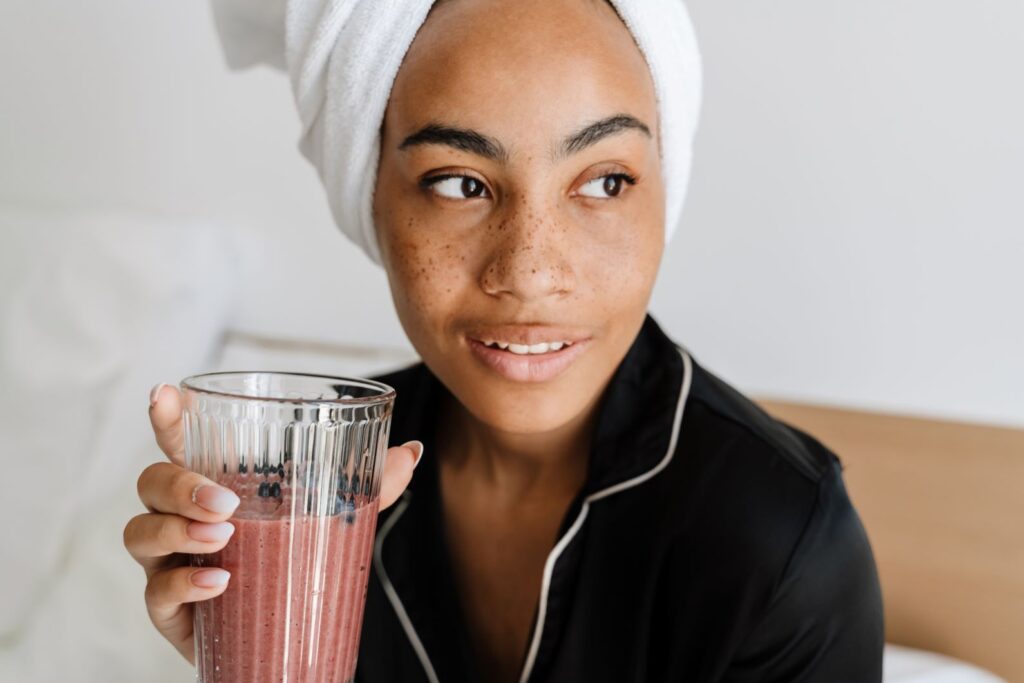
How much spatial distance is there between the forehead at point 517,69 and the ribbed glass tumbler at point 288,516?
13.9 inches

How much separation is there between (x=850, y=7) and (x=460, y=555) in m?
1.03

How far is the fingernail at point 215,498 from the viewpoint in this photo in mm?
817

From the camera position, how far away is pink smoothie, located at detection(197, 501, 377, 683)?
83cm

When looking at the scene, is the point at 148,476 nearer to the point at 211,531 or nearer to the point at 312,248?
the point at 211,531

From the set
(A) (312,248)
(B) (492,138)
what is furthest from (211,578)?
(A) (312,248)

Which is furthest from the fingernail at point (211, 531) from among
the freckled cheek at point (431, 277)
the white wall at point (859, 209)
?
the white wall at point (859, 209)

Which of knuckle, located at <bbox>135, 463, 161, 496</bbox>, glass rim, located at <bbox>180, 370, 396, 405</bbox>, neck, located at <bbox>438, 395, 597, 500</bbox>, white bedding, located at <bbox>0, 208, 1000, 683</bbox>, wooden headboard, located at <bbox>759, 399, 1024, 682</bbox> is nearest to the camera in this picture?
glass rim, located at <bbox>180, 370, 396, 405</bbox>

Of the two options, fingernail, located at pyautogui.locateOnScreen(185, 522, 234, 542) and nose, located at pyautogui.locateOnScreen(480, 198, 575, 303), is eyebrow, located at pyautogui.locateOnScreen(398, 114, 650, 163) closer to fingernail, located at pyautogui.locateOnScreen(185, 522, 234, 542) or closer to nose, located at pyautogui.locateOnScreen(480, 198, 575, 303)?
nose, located at pyautogui.locateOnScreen(480, 198, 575, 303)

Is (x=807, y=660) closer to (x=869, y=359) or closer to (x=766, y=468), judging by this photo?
(x=766, y=468)

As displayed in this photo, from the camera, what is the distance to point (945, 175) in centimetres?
156

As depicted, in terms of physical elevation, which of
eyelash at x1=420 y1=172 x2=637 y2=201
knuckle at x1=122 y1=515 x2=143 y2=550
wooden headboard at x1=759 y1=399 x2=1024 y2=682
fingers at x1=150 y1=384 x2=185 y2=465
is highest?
eyelash at x1=420 y1=172 x2=637 y2=201

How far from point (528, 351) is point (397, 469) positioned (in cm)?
24

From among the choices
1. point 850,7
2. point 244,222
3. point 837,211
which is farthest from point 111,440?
point 850,7

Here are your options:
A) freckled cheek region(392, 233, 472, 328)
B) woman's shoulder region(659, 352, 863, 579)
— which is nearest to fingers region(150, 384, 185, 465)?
freckled cheek region(392, 233, 472, 328)
